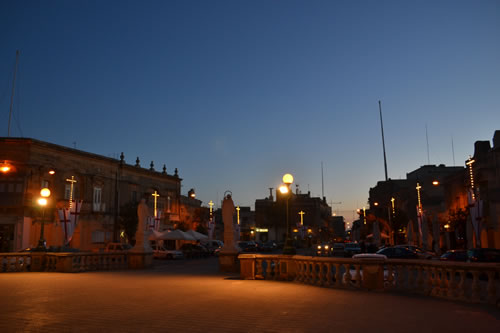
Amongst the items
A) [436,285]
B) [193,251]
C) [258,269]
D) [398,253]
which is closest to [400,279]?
[436,285]

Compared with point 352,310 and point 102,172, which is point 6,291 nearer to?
point 352,310

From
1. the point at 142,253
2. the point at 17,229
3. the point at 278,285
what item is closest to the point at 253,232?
the point at 17,229

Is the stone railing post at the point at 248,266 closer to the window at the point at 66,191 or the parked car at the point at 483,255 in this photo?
the parked car at the point at 483,255

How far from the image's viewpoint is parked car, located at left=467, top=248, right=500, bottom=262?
18.9 m

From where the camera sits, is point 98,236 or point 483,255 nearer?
point 483,255

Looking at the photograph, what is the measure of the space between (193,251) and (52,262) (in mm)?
23008

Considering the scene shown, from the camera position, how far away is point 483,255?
1908 cm

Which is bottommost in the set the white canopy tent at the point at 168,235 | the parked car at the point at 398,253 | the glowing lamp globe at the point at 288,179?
the parked car at the point at 398,253

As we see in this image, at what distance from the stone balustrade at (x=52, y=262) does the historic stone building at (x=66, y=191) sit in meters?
9.66

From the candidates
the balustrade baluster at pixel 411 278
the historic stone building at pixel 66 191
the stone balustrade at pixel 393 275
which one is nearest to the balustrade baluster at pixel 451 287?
the stone balustrade at pixel 393 275

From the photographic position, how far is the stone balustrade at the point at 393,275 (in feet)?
33.6

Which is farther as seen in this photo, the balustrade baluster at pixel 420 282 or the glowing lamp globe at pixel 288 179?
the glowing lamp globe at pixel 288 179

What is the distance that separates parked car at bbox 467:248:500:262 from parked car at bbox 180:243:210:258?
2761 centimetres

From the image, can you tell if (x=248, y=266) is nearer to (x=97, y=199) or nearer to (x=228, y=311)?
(x=228, y=311)
